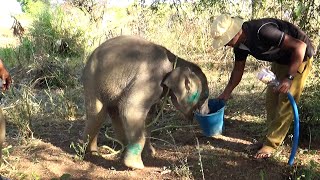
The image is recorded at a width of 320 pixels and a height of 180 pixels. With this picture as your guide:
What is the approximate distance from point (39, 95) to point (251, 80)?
3.81 meters

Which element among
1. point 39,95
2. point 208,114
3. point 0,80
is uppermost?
point 0,80

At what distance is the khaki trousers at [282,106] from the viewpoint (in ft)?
13.9

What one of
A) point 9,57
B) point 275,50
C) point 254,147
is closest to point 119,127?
point 254,147

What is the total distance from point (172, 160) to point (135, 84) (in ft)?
3.15

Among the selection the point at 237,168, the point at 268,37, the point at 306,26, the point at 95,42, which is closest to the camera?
the point at 268,37

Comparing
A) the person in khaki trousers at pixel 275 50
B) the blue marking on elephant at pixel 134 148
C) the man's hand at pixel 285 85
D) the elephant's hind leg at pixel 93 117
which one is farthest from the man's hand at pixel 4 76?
the man's hand at pixel 285 85

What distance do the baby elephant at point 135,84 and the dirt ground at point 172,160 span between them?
1.07ft

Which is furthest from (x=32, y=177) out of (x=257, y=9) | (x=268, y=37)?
(x=257, y=9)

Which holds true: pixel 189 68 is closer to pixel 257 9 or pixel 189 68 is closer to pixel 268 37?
pixel 268 37

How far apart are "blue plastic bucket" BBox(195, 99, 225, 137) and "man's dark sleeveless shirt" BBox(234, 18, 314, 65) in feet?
2.69

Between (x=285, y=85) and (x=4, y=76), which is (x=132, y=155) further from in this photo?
(x=285, y=85)

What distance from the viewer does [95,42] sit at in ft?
35.0

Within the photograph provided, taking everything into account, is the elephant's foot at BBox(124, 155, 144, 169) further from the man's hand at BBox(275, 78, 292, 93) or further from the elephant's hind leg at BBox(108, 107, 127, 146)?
the man's hand at BBox(275, 78, 292, 93)

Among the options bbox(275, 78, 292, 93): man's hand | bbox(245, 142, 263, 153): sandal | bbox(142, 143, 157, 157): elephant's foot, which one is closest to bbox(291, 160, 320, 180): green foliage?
bbox(245, 142, 263, 153): sandal
